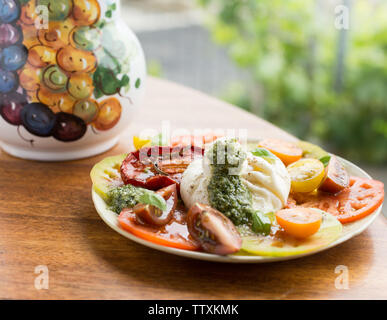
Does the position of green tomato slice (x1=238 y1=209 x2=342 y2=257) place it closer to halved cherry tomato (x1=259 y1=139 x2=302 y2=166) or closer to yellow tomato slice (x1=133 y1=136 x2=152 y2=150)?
halved cherry tomato (x1=259 y1=139 x2=302 y2=166)

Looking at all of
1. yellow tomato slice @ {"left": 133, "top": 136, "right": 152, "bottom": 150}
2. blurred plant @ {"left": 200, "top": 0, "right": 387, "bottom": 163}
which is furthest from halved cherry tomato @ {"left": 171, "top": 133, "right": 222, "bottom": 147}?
blurred plant @ {"left": 200, "top": 0, "right": 387, "bottom": 163}

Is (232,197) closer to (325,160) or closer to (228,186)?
(228,186)

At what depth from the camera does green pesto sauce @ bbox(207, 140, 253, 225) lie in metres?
0.97

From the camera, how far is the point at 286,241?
3.00ft

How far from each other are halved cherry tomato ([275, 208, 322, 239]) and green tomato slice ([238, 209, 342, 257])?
1 centimetres

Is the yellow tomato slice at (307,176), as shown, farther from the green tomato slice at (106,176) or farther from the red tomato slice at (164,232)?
the green tomato slice at (106,176)

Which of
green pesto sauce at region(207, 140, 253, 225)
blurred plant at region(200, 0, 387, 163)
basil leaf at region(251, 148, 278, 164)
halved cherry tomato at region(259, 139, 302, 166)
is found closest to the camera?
green pesto sauce at region(207, 140, 253, 225)

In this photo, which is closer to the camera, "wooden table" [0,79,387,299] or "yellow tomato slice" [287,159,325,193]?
"wooden table" [0,79,387,299]

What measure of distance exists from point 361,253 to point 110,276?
0.50m

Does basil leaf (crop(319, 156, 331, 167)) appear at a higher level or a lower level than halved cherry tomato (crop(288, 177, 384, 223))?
higher

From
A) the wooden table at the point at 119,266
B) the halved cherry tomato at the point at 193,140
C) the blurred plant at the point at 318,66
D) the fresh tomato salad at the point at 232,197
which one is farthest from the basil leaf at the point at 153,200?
the blurred plant at the point at 318,66

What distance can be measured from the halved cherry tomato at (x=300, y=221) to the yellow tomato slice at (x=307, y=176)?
13 centimetres

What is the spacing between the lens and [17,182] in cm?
130

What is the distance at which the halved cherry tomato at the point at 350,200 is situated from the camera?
1.00 metres
